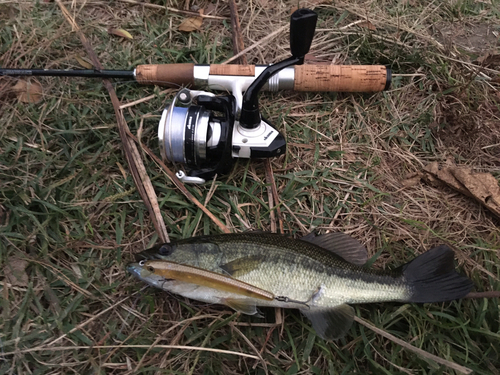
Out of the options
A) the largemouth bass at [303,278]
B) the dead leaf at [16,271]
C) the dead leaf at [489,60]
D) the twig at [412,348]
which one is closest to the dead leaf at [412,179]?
the largemouth bass at [303,278]

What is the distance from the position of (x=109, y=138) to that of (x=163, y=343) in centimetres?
177

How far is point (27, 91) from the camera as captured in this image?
322 centimetres

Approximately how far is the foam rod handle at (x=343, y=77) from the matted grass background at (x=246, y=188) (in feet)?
0.64

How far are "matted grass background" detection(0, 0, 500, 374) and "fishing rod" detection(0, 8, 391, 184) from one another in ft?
0.61

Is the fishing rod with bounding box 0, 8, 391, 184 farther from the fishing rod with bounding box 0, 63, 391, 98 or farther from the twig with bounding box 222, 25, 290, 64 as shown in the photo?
the twig with bounding box 222, 25, 290, 64

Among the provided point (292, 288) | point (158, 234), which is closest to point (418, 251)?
point (292, 288)

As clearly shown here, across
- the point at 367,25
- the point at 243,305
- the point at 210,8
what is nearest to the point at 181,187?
the point at 243,305

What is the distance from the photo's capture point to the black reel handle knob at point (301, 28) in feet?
6.86

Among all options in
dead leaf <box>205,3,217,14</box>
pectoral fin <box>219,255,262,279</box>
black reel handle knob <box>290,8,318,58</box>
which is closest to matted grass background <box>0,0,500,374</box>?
dead leaf <box>205,3,217,14</box>

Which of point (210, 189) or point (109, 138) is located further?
point (109, 138)

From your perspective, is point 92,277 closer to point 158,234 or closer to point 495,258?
point 158,234

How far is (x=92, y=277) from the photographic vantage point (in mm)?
2631

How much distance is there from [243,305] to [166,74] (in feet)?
6.94

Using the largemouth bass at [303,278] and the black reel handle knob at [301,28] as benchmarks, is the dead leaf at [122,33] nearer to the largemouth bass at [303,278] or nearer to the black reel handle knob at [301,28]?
the black reel handle knob at [301,28]
